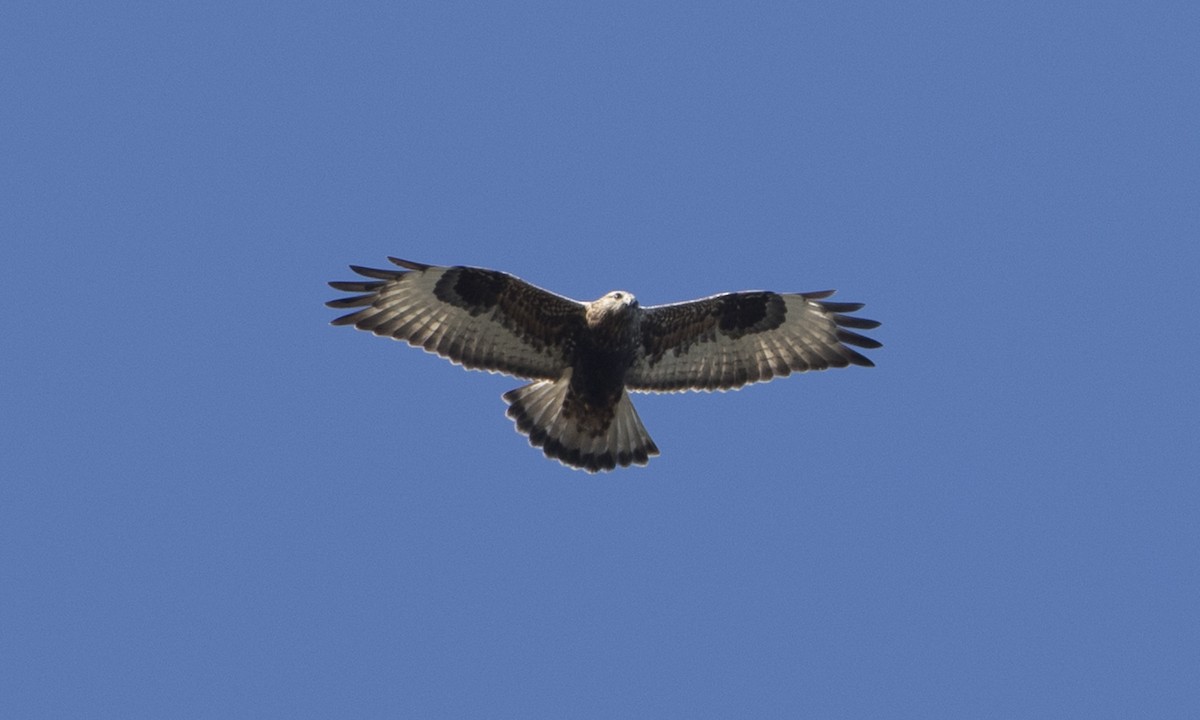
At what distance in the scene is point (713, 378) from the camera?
15.1 m

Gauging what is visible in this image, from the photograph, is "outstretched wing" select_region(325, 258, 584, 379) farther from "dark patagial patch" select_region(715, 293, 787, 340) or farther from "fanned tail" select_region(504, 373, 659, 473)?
"dark patagial patch" select_region(715, 293, 787, 340)

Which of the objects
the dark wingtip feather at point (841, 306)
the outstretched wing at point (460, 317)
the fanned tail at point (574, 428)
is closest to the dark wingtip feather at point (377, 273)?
the outstretched wing at point (460, 317)

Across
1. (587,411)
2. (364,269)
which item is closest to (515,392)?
(587,411)

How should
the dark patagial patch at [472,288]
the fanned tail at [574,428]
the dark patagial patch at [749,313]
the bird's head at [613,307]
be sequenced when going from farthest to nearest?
the fanned tail at [574,428] → the dark patagial patch at [749,313] → the dark patagial patch at [472,288] → the bird's head at [613,307]

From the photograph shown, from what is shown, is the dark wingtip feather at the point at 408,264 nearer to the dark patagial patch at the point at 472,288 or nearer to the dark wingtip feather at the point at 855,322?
the dark patagial patch at the point at 472,288

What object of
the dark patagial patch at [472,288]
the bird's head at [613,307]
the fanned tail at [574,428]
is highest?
the dark patagial patch at [472,288]

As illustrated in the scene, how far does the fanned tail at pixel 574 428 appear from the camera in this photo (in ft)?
49.1

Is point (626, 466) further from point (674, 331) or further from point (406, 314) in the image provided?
point (406, 314)

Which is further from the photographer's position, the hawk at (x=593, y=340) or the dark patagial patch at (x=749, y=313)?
the dark patagial patch at (x=749, y=313)

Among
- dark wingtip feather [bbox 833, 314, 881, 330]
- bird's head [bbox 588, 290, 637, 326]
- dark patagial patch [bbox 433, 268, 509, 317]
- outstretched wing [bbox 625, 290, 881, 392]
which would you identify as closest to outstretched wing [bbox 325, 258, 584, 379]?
dark patagial patch [bbox 433, 268, 509, 317]

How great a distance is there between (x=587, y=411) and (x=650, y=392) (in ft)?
1.81

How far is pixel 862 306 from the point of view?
→ 15086 millimetres

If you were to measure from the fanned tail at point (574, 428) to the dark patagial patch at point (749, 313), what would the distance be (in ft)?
3.40

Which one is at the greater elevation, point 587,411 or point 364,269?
point 364,269
